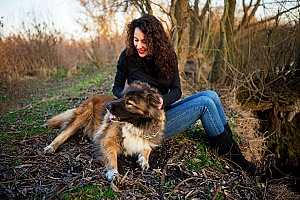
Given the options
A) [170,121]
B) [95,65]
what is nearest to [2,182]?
[170,121]

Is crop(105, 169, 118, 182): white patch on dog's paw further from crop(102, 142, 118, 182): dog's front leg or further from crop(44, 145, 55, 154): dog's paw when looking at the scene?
crop(44, 145, 55, 154): dog's paw

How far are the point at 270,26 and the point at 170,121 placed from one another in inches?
177

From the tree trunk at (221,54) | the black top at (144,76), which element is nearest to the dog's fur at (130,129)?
the black top at (144,76)

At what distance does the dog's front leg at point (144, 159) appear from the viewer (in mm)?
3004

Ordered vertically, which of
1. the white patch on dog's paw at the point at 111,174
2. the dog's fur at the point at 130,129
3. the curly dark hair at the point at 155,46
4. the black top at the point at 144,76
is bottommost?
the white patch on dog's paw at the point at 111,174

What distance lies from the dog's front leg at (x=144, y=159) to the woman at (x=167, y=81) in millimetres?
491

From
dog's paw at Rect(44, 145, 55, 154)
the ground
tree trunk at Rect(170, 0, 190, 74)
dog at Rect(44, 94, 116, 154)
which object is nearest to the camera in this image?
the ground

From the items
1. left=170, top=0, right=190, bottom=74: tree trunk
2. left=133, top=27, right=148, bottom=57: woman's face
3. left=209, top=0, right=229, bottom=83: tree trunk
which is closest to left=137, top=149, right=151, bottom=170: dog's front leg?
left=133, top=27, right=148, bottom=57: woman's face

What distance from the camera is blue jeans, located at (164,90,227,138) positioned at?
3342mm

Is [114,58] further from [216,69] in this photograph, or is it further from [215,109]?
[215,109]

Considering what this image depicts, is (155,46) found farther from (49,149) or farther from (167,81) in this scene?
(49,149)

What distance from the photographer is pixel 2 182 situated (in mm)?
2426

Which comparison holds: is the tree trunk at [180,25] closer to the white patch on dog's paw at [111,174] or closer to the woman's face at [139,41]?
the woman's face at [139,41]

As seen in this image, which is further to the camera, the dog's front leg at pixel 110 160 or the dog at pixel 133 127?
the dog at pixel 133 127
